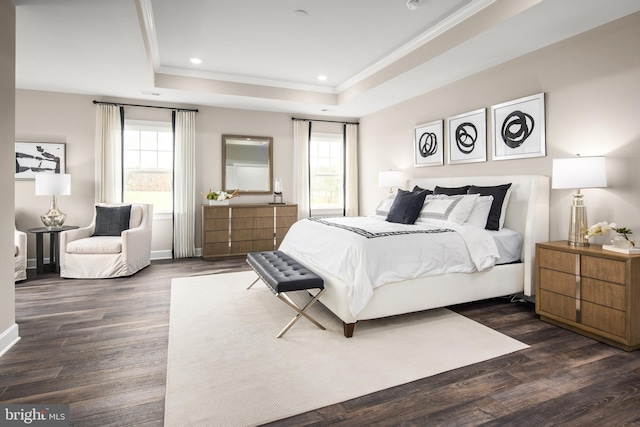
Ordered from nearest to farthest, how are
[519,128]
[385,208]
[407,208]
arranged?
[519,128] < [407,208] < [385,208]

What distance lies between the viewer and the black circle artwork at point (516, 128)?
3780mm

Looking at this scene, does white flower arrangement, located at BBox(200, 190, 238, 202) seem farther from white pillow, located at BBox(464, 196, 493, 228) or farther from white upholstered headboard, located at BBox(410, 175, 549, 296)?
white upholstered headboard, located at BBox(410, 175, 549, 296)

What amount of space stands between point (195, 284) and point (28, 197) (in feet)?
10.1

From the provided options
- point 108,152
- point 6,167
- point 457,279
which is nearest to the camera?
point 6,167

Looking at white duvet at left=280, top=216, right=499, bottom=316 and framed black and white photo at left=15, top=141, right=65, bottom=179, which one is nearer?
white duvet at left=280, top=216, right=499, bottom=316

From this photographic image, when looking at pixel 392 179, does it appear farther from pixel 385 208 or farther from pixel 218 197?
pixel 218 197

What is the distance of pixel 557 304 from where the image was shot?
9.84 ft

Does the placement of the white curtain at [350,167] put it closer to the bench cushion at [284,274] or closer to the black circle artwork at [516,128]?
the black circle artwork at [516,128]

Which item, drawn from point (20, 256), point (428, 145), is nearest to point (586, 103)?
point (428, 145)

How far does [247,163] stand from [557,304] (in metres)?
5.10

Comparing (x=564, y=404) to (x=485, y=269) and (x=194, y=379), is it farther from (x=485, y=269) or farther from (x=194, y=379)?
(x=194, y=379)

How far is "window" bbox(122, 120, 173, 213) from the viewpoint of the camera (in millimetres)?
5723

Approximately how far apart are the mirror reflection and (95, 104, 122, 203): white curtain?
165 centimetres

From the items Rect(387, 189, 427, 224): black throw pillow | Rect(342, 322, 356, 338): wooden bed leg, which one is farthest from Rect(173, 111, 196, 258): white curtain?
Rect(342, 322, 356, 338): wooden bed leg
